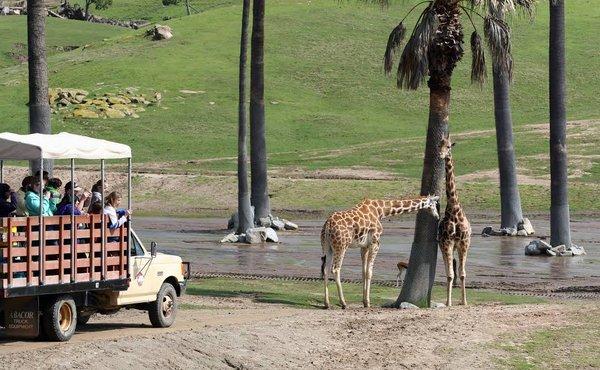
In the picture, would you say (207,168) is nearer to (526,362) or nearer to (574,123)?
(574,123)

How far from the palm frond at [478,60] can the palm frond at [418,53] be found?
102 cm

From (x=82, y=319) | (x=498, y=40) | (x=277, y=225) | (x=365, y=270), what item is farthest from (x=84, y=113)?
(x=82, y=319)

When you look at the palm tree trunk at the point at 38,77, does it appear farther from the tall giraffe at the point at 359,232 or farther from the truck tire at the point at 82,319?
the truck tire at the point at 82,319

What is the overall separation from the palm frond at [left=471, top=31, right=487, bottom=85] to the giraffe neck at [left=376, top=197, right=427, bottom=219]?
2.83 m

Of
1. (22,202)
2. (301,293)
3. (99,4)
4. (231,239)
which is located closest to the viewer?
(22,202)

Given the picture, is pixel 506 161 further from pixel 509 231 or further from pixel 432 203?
pixel 432 203

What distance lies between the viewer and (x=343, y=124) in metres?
97.7

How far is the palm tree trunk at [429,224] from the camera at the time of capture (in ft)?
91.6

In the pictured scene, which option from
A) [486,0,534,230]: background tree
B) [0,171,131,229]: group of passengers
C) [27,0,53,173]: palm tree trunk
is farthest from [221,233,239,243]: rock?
[0,171,131,229]: group of passengers

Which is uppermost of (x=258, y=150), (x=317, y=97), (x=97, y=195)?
(x=317, y=97)

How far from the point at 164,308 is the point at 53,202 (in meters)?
2.60

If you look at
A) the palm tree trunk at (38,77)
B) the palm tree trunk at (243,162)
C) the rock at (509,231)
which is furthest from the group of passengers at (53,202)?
the rock at (509,231)

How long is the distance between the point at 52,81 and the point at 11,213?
294 feet

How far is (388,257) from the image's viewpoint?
1593 inches
